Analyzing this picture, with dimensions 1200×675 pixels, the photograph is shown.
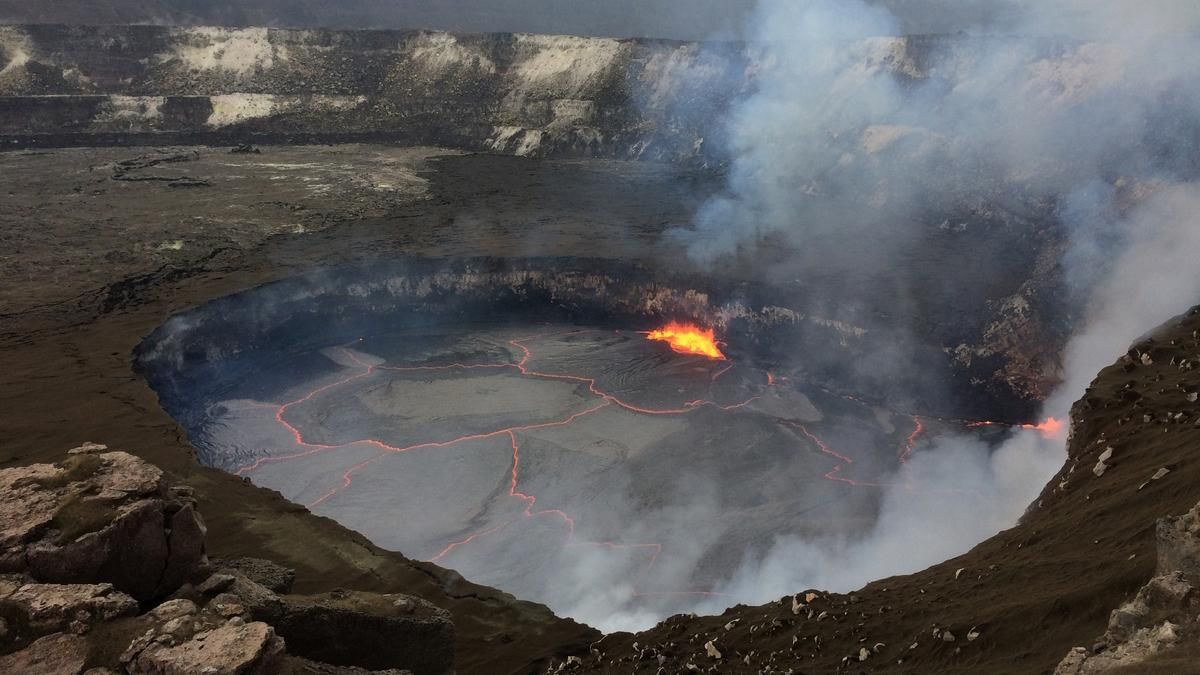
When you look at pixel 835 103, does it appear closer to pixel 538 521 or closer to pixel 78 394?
pixel 538 521

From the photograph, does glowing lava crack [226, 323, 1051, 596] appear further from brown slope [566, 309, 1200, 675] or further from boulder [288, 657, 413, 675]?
boulder [288, 657, 413, 675]

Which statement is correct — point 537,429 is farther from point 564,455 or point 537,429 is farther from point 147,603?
point 147,603

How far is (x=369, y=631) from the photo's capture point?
856cm

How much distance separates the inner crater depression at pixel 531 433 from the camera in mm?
16531

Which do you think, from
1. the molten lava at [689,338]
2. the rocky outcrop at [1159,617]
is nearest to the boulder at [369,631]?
the rocky outcrop at [1159,617]

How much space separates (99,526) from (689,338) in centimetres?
2115

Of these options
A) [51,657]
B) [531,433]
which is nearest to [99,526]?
[51,657]

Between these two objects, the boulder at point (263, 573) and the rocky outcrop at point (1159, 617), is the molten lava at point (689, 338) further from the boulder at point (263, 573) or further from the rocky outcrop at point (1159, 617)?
the rocky outcrop at point (1159, 617)

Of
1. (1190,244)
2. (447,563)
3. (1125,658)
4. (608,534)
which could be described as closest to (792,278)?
(1190,244)

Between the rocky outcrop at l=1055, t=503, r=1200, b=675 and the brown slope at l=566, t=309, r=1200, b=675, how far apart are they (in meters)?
0.46

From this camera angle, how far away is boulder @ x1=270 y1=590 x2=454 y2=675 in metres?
8.09

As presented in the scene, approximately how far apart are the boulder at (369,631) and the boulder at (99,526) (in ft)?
3.87

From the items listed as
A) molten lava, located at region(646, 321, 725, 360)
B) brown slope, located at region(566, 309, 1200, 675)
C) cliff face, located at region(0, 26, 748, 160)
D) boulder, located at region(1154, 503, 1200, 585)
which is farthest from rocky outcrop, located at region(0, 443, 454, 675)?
cliff face, located at region(0, 26, 748, 160)

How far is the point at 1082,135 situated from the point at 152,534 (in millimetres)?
32440
